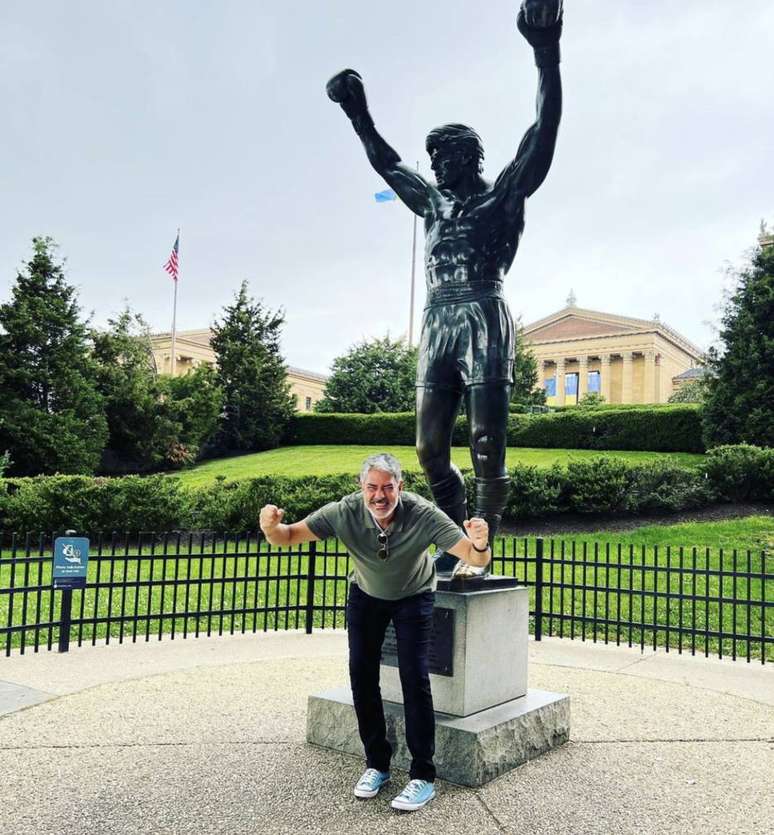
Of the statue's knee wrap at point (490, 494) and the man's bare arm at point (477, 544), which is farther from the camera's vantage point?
the statue's knee wrap at point (490, 494)

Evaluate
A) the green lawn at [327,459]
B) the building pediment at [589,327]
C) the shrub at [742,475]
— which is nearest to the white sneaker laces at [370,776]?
the shrub at [742,475]

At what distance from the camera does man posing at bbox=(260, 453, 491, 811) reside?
134 inches

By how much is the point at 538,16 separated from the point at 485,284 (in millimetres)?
1567

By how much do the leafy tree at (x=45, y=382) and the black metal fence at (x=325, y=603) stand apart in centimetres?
1237

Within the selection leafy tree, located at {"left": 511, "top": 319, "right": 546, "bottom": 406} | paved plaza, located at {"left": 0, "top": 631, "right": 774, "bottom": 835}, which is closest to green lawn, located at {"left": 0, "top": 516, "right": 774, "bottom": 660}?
paved plaza, located at {"left": 0, "top": 631, "right": 774, "bottom": 835}

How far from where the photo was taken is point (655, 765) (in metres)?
4.15

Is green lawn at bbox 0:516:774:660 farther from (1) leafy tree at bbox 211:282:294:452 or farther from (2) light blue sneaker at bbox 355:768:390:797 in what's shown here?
(1) leafy tree at bbox 211:282:294:452

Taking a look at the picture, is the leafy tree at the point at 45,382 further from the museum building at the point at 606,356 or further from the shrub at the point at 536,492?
the museum building at the point at 606,356

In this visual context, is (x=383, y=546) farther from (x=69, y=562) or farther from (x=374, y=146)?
(x=69, y=562)

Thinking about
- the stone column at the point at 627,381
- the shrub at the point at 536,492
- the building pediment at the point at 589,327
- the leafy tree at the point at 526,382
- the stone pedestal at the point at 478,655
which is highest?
the building pediment at the point at 589,327

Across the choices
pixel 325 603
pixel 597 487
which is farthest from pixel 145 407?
pixel 325 603

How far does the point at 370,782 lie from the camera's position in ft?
11.8

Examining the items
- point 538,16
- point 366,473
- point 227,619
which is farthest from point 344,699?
point 227,619

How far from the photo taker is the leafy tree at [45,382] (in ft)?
79.8
